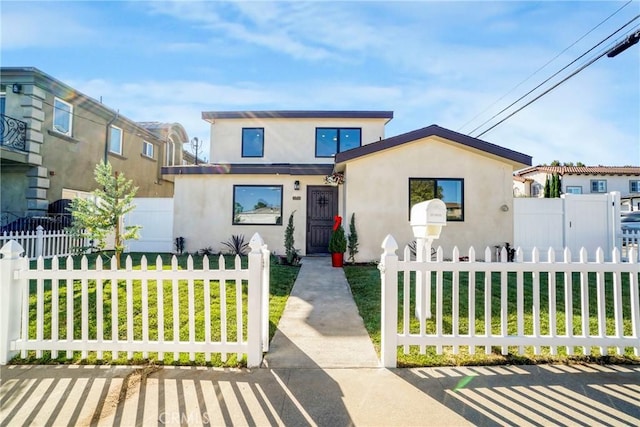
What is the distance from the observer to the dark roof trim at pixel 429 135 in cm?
898

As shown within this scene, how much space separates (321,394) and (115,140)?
53.6 feet

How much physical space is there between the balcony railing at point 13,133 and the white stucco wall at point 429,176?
11.1m

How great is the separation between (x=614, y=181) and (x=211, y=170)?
1352 inches

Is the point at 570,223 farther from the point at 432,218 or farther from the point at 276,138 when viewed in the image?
the point at 276,138

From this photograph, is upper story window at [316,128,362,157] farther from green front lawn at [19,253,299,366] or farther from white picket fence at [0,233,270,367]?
white picket fence at [0,233,270,367]

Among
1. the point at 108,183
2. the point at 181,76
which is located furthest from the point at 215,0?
the point at 108,183

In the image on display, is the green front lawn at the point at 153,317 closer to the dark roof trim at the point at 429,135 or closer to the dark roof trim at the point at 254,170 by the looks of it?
the dark roof trim at the point at 429,135

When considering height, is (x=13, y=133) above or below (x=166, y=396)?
above

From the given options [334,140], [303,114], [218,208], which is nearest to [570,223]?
[334,140]

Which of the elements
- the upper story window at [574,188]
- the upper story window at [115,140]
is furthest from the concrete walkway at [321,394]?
the upper story window at [574,188]

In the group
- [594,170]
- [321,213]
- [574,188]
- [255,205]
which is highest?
[594,170]

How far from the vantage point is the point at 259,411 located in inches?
93.0

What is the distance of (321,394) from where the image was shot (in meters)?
2.60

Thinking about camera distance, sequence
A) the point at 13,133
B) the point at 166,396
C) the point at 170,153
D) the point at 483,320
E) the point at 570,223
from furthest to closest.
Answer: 1. the point at 170,153
2. the point at 13,133
3. the point at 570,223
4. the point at 483,320
5. the point at 166,396
